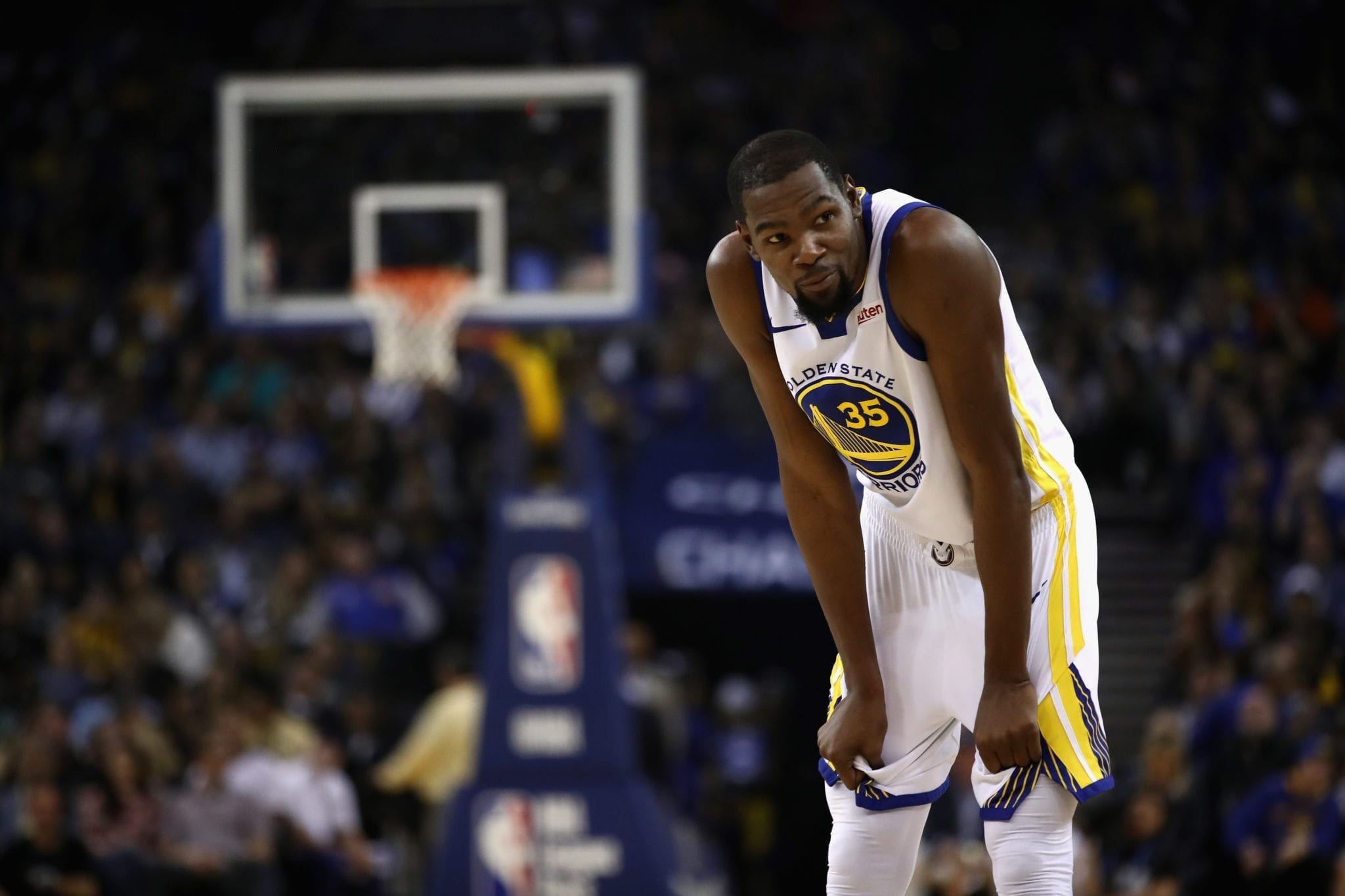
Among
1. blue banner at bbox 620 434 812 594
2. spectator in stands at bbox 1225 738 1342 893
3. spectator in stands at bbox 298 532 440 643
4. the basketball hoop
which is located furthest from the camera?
blue banner at bbox 620 434 812 594

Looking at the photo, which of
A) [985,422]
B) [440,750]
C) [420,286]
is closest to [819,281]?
[985,422]

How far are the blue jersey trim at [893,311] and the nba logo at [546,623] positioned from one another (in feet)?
19.3

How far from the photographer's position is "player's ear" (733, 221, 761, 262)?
10.3ft

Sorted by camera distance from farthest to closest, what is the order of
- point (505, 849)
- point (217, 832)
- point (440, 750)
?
point (440, 750) < point (217, 832) < point (505, 849)

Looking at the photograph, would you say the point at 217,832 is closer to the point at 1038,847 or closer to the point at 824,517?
the point at 824,517

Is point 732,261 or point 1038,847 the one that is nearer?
point 1038,847

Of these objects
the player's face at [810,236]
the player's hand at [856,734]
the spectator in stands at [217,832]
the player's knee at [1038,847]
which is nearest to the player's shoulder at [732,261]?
the player's face at [810,236]

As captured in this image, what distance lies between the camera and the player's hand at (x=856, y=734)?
3.26 meters

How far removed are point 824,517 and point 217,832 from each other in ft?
20.5

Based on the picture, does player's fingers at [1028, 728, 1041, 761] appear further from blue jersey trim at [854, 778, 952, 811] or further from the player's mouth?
the player's mouth

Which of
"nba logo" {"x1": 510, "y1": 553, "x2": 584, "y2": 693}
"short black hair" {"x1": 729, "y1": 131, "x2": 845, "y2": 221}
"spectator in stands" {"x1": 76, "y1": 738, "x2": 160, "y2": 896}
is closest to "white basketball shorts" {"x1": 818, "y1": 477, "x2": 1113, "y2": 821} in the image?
"short black hair" {"x1": 729, "y1": 131, "x2": 845, "y2": 221}

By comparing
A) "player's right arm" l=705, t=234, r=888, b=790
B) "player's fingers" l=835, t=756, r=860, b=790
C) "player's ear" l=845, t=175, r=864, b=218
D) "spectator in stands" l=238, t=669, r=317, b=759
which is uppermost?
"player's ear" l=845, t=175, r=864, b=218

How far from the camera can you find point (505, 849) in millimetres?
8406

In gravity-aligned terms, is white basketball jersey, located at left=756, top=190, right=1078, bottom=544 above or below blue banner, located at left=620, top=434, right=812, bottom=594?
above
